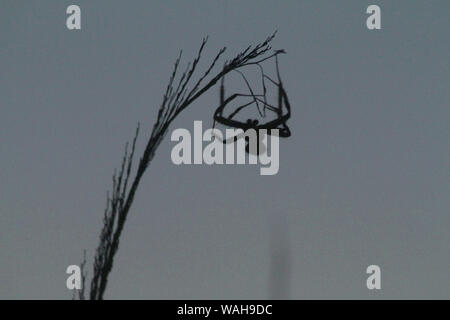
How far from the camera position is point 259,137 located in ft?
8.95

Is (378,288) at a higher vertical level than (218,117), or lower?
lower

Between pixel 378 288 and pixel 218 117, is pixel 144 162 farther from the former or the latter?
pixel 378 288
